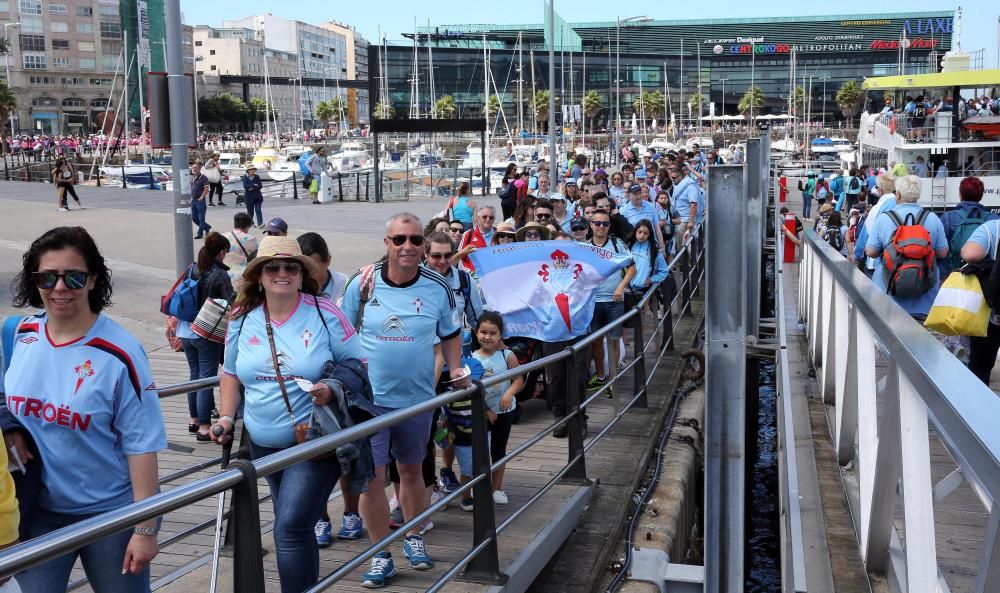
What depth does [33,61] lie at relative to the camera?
119 meters

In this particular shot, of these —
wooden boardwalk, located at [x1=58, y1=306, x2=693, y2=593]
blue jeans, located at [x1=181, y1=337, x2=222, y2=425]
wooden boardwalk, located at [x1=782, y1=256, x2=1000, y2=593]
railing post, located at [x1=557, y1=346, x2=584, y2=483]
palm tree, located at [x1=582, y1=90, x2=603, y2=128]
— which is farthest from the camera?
palm tree, located at [x1=582, y1=90, x2=603, y2=128]

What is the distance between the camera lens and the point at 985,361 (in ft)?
22.2

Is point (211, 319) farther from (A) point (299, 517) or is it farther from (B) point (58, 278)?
(B) point (58, 278)

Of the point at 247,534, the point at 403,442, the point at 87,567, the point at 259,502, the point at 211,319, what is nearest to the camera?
the point at 247,534

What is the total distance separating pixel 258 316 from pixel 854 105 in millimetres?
134232

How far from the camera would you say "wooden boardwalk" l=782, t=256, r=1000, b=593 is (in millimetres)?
2734

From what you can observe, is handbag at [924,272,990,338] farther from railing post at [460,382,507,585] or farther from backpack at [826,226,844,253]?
backpack at [826,226,844,253]

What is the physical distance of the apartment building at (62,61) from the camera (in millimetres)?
117438

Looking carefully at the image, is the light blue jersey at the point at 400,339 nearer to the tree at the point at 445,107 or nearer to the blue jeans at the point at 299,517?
the blue jeans at the point at 299,517

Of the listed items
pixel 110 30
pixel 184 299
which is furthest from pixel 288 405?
pixel 110 30

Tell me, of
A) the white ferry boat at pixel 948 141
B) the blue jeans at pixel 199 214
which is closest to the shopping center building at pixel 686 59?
the white ferry boat at pixel 948 141

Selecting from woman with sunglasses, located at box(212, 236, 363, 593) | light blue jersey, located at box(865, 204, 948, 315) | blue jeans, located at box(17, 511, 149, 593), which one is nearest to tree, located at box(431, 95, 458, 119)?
light blue jersey, located at box(865, 204, 948, 315)

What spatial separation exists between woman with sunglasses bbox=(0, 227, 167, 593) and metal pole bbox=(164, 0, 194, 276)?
7.23 meters

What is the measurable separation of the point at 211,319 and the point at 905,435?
5.12m
